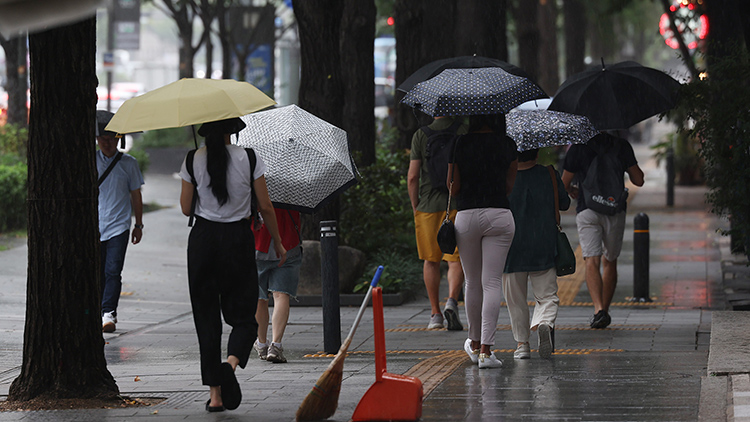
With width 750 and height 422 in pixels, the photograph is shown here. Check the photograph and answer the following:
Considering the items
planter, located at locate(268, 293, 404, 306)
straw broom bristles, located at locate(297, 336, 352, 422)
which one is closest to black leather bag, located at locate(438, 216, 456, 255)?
straw broom bristles, located at locate(297, 336, 352, 422)

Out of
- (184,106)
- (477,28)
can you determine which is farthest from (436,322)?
(477,28)

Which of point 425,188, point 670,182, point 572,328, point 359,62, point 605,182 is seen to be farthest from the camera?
point 670,182

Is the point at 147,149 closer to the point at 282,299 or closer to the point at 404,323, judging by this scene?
the point at 404,323

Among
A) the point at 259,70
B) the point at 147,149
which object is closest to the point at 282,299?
the point at 147,149

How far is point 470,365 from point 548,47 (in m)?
25.9

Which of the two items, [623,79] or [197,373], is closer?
[197,373]

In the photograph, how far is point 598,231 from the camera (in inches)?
371

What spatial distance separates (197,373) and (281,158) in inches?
64.6

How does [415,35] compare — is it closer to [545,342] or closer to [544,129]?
[544,129]

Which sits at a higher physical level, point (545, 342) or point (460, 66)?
point (460, 66)

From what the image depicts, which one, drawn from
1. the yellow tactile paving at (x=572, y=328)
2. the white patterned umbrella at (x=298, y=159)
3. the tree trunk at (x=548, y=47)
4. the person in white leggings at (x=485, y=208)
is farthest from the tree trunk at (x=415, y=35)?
the tree trunk at (x=548, y=47)

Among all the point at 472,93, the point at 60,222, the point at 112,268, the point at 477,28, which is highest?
the point at 477,28

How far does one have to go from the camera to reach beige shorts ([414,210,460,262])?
30.7 ft

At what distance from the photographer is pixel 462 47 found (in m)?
14.1
